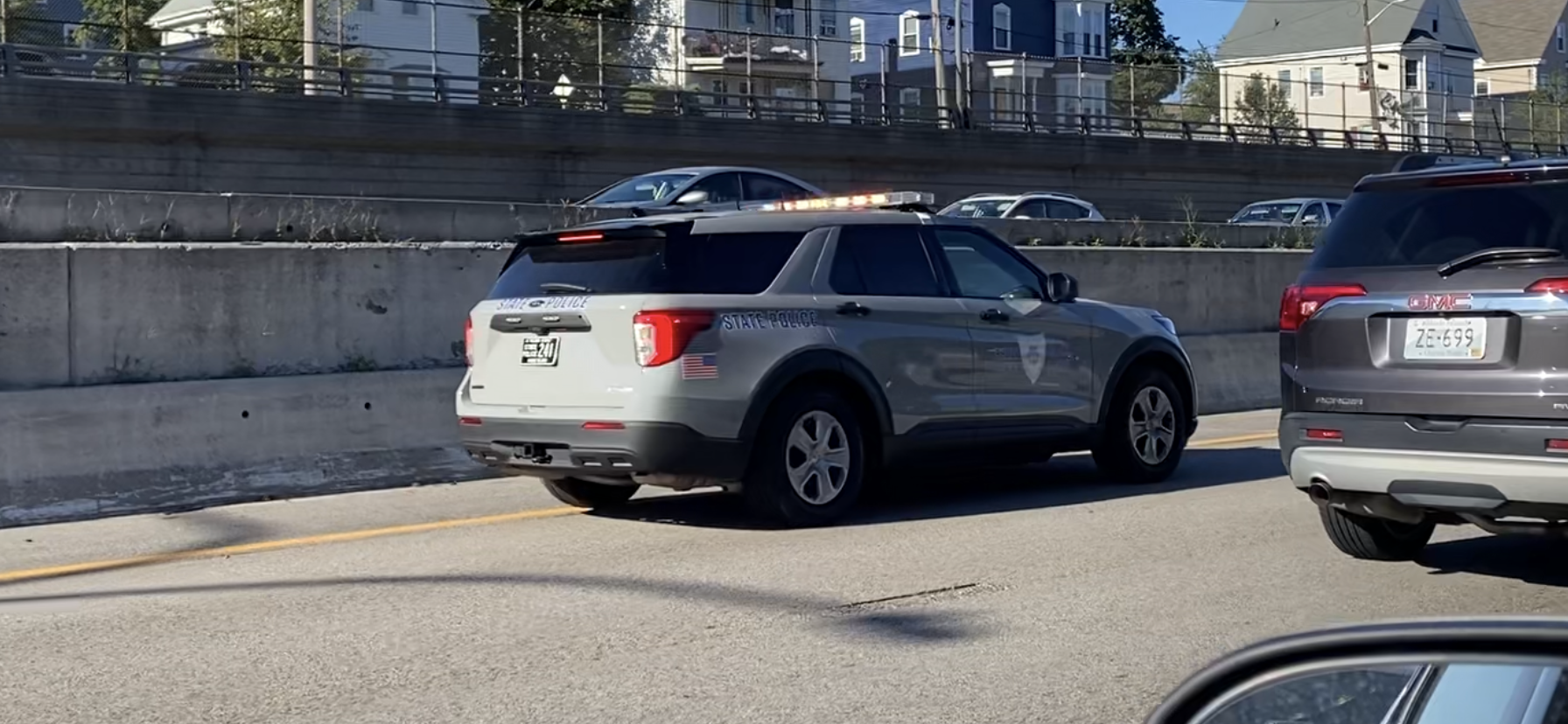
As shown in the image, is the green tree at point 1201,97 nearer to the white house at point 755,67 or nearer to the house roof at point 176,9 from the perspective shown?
the white house at point 755,67

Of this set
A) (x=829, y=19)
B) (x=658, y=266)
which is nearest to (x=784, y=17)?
(x=829, y=19)

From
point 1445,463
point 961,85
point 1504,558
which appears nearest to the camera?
point 1445,463

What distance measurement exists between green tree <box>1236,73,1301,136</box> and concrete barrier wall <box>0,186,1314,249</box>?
1663 inches

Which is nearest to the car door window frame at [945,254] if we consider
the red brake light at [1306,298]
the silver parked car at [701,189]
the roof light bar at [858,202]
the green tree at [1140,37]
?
the roof light bar at [858,202]

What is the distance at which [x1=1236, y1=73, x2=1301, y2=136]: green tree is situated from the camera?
55.2 metres

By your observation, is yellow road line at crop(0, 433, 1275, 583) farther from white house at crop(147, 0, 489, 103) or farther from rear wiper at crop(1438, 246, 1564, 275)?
white house at crop(147, 0, 489, 103)

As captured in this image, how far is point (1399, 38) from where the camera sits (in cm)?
7650

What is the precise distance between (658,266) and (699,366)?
1.99ft

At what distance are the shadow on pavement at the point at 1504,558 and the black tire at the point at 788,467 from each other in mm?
3009

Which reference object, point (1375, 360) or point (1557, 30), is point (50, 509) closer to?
point (1375, 360)

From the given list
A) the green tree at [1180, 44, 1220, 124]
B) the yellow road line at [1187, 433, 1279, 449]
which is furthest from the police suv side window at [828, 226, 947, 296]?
the green tree at [1180, 44, 1220, 124]

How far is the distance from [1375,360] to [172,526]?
255 inches

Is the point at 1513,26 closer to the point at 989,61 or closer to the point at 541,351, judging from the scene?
the point at 989,61

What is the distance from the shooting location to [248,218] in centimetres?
1323
